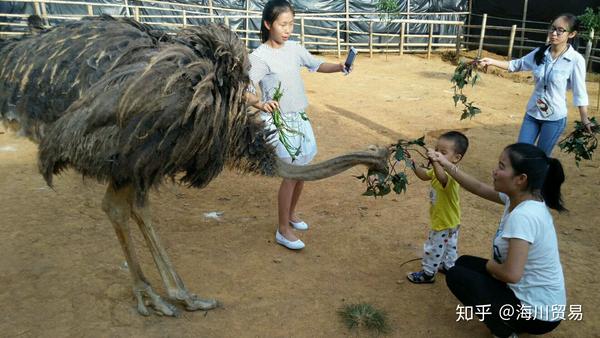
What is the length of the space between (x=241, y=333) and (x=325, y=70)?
2.09 metres

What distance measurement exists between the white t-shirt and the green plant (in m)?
0.78

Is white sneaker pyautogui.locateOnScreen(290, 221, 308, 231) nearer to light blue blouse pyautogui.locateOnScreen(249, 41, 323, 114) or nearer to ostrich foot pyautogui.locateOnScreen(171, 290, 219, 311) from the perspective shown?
light blue blouse pyautogui.locateOnScreen(249, 41, 323, 114)

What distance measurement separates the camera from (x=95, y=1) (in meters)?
13.9

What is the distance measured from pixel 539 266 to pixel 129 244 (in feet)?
7.62

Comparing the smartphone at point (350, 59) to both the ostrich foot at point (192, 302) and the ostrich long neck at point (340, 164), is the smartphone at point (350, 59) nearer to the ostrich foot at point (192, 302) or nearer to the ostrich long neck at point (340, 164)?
the ostrich long neck at point (340, 164)

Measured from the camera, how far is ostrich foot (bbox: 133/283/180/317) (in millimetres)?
3222

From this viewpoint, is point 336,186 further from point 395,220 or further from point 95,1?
point 95,1

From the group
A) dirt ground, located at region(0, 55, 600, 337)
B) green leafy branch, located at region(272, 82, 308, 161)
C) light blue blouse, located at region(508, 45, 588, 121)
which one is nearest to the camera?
dirt ground, located at region(0, 55, 600, 337)

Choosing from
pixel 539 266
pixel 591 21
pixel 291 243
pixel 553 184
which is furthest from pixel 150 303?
pixel 591 21

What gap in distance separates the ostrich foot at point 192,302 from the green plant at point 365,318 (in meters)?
0.81

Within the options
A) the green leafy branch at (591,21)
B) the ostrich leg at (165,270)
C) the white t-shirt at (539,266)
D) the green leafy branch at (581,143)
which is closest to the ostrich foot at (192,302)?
the ostrich leg at (165,270)

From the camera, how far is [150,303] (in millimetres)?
3252

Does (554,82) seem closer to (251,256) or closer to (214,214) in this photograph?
(251,256)

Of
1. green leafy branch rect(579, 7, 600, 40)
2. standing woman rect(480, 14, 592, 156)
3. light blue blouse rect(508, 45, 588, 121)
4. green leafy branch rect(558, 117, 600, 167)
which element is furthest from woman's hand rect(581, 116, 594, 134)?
green leafy branch rect(579, 7, 600, 40)
